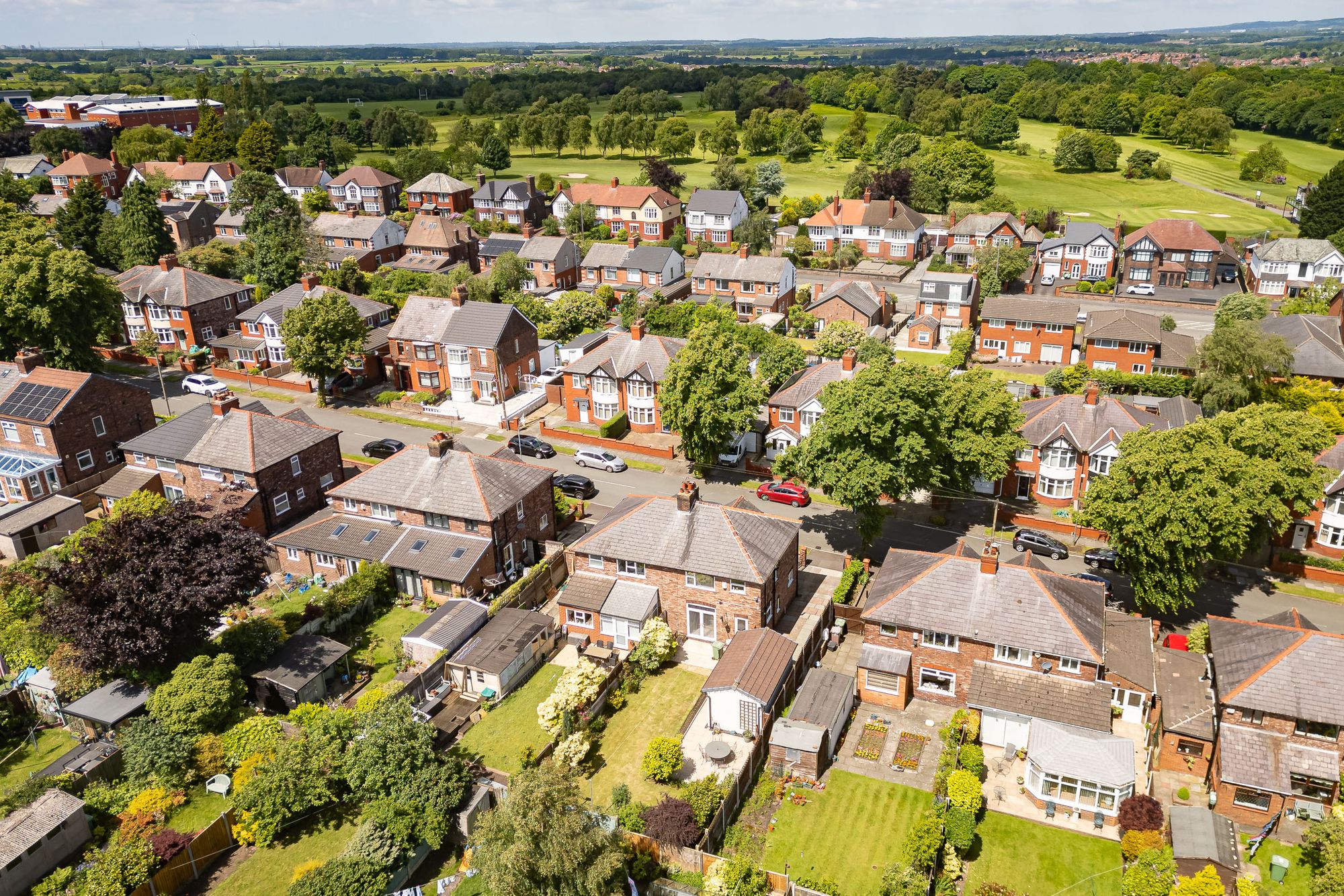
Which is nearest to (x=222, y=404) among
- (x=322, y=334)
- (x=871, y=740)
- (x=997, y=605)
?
(x=322, y=334)

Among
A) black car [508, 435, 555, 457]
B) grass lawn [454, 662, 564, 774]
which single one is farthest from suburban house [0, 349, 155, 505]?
grass lawn [454, 662, 564, 774]

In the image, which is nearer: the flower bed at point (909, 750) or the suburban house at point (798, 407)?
the flower bed at point (909, 750)

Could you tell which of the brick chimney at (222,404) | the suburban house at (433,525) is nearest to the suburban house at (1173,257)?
the suburban house at (433,525)

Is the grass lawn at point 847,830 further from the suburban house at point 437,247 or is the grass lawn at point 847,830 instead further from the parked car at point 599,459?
the suburban house at point 437,247

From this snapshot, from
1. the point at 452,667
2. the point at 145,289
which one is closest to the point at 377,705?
the point at 452,667

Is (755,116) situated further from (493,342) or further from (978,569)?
(978,569)

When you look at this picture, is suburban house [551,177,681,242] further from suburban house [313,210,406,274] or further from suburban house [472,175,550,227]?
suburban house [313,210,406,274]
